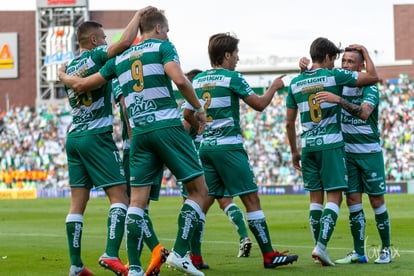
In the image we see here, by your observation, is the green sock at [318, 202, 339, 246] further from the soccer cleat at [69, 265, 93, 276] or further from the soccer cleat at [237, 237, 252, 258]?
the soccer cleat at [69, 265, 93, 276]

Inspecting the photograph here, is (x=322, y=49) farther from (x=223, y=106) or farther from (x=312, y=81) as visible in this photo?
(x=223, y=106)

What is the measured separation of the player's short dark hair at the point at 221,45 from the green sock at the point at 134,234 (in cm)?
216

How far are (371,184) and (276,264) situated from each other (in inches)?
61.3

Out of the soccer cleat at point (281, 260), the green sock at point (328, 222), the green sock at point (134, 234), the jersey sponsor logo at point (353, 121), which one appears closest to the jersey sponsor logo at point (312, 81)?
the jersey sponsor logo at point (353, 121)

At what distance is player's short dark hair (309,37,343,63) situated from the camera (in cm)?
1062

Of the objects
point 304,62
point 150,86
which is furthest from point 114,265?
point 304,62

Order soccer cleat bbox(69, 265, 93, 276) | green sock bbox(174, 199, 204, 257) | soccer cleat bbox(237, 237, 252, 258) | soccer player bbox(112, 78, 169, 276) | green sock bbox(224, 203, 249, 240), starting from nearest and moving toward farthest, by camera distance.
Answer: green sock bbox(174, 199, 204, 257), soccer player bbox(112, 78, 169, 276), soccer cleat bbox(69, 265, 93, 276), soccer cleat bbox(237, 237, 252, 258), green sock bbox(224, 203, 249, 240)

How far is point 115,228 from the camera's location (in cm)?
956

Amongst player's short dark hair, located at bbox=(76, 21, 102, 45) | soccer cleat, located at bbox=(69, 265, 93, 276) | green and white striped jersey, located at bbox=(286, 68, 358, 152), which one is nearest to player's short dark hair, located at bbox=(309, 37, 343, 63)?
green and white striped jersey, located at bbox=(286, 68, 358, 152)

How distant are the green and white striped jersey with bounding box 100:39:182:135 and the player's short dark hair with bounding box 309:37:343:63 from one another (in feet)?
7.08

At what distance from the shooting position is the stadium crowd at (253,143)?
42344 millimetres

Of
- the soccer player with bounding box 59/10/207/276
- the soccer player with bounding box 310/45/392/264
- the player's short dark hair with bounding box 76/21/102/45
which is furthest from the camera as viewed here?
the soccer player with bounding box 310/45/392/264

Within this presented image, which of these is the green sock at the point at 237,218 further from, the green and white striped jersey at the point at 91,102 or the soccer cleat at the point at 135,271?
the soccer cleat at the point at 135,271

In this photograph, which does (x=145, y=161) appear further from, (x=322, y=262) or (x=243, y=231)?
(x=243, y=231)
